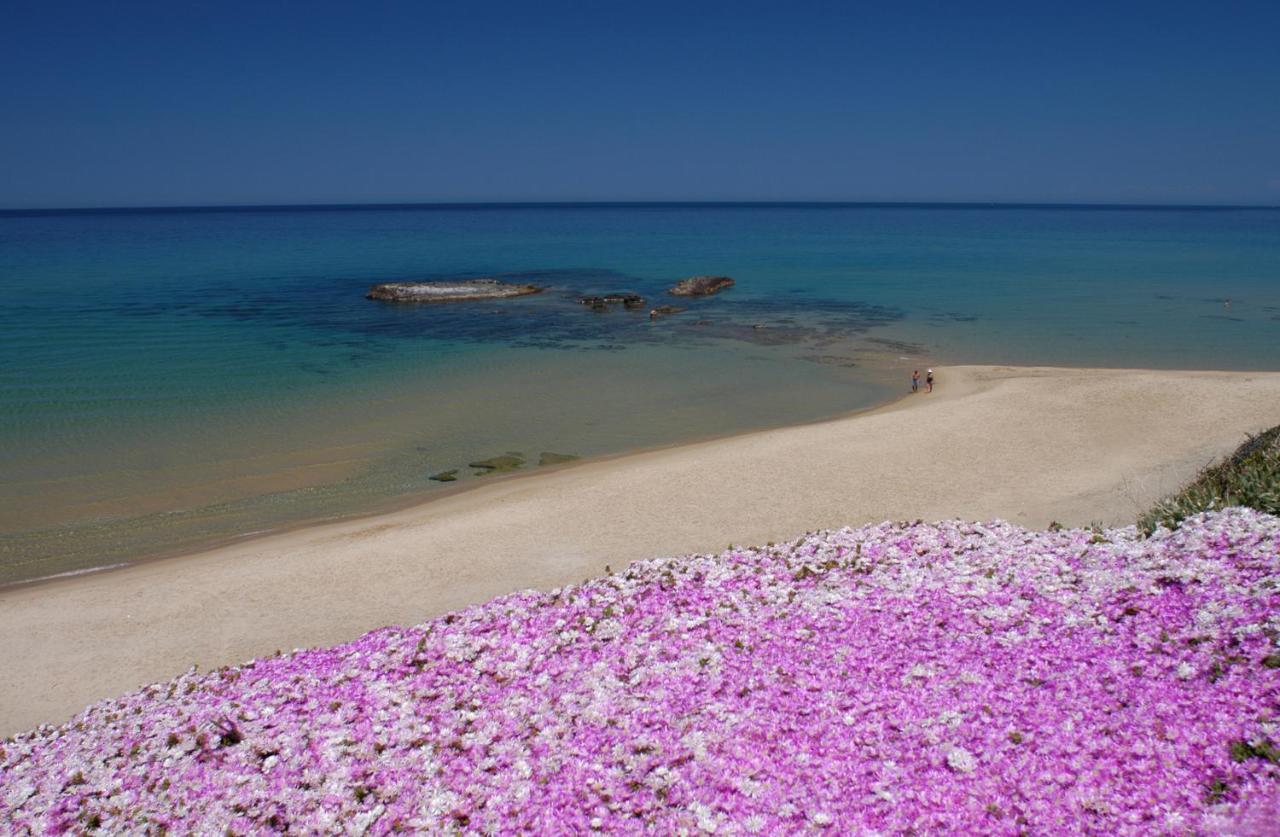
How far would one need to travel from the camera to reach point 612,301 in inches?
2394

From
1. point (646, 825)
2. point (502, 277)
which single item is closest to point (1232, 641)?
point (646, 825)

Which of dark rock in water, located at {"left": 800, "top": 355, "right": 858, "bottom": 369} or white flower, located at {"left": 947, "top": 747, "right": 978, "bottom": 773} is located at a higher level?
white flower, located at {"left": 947, "top": 747, "right": 978, "bottom": 773}

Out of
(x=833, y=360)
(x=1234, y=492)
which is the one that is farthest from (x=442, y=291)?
(x=1234, y=492)

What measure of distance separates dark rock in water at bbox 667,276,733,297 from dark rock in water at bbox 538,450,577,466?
39.4 meters

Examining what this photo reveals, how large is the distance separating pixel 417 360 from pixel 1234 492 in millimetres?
35050

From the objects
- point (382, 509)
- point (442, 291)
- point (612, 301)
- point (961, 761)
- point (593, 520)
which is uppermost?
point (442, 291)

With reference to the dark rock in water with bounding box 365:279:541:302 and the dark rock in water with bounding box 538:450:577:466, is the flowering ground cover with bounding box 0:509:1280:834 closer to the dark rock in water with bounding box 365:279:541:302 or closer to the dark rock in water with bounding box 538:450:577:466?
the dark rock in water with bounding box 538:450:577:466

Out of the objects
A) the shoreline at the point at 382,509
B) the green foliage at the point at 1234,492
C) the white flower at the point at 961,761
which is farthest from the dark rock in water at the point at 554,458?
the white flower at the point at 961,761

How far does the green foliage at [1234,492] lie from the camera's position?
44.6ft

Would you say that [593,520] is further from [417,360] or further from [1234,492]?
[417,360]

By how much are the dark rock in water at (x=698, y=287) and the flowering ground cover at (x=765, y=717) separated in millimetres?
54384

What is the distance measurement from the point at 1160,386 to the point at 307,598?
31544 mm

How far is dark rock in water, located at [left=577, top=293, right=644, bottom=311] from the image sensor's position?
59812 millimetres

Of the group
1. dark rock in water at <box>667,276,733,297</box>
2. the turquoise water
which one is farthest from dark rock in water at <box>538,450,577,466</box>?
dark rock in water at <box>667,276,733,297</box>
